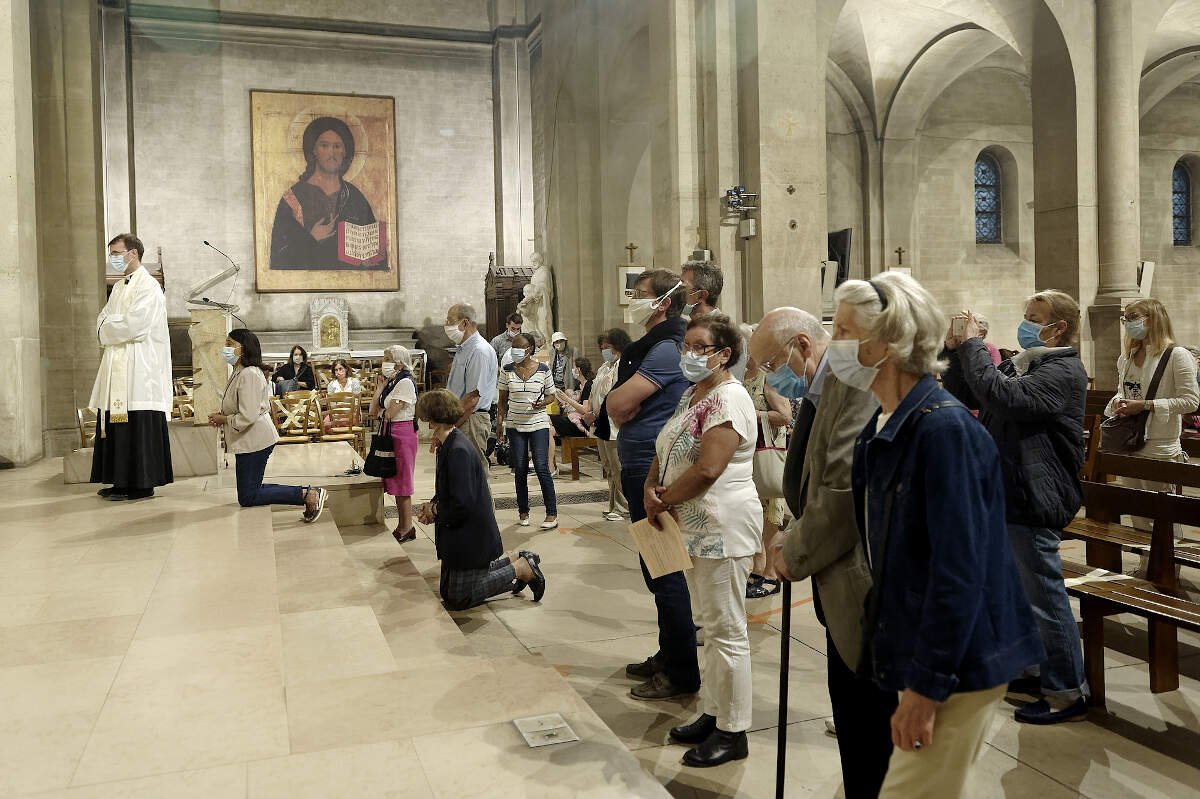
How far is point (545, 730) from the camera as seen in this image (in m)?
2.99

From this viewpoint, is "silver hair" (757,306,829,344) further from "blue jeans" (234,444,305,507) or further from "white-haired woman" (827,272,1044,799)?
"blue jeans" (234,444,305,507)

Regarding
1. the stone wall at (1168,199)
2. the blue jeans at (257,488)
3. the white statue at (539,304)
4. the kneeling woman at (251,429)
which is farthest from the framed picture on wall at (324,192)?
the stone wall at (1168,199)

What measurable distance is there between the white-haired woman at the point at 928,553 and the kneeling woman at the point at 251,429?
5.35 meters

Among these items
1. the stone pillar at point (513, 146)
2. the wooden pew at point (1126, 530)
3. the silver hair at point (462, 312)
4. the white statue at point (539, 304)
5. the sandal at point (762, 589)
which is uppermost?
the stone pillar at point (513, 146)

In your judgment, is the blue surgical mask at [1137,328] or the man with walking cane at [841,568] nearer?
the man with walking cane at [841,568]

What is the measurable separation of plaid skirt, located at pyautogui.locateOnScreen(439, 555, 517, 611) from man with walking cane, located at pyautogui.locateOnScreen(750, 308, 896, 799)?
3.14 meters

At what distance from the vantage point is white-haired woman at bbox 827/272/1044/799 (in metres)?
1.93

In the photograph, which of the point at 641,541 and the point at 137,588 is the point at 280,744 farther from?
the point at 137,588

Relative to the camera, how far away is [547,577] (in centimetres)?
646

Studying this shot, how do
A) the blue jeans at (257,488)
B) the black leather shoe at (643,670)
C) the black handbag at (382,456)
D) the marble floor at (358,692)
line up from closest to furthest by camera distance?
the marble floor at (358,692) < the black leather shoe at (643,670) < the blue jeans at (257,488) < the black handbag at (382,456)

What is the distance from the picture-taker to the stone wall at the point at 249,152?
20750mm

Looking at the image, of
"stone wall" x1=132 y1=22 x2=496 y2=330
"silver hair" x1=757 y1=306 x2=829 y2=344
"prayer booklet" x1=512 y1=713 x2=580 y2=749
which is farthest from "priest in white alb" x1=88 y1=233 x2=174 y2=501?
"stone wall" x1=132 y1=22 x2=496 y2=330

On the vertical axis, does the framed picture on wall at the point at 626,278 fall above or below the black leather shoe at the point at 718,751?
above

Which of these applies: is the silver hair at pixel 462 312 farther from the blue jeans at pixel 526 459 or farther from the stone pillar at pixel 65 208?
the stone pillar at pixel 65 208
